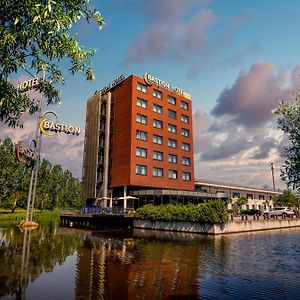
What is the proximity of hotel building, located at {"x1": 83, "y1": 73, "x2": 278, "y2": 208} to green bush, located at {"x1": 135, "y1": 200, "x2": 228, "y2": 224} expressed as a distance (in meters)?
12.9

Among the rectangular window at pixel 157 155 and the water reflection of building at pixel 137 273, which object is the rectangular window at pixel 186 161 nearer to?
the rectangular window at pixel 157 155

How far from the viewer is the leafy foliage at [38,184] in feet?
271

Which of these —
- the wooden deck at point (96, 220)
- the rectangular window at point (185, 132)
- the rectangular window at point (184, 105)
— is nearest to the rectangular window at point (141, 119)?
the rectangular window at point (185, 132)

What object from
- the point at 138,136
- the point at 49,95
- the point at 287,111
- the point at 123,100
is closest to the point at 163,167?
the point at 138,136

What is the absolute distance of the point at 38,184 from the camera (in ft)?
325

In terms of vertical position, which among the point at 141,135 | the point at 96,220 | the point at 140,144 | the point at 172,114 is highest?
the point at 172,114

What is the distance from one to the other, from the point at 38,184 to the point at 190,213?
229 feet

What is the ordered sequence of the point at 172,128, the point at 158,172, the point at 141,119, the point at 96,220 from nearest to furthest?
the point at 96,220
the point at 141,119
the point at 158,172
the point at 172,128

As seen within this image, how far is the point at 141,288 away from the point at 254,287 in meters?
5.70

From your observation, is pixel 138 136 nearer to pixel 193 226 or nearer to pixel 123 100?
pixel 123 100

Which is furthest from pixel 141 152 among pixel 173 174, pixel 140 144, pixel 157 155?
pixel 173 174

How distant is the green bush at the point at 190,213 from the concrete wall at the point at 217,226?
76 centimetres

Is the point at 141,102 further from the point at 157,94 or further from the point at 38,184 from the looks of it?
the point at 38,184

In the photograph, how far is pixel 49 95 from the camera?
1238cm
